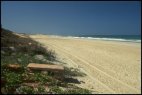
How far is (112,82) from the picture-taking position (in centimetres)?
962

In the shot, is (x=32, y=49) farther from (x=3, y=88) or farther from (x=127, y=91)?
(x=3, y=88)

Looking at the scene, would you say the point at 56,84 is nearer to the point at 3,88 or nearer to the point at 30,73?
the point at 30,73

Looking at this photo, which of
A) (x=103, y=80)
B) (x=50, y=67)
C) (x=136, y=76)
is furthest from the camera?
(x=136, y=76)

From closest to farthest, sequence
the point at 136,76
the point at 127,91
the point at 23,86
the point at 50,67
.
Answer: the point at 23,86, the point at 127,91, the point at 50,67, the point at 136,76

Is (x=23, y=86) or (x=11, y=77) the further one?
(x=11, y=77)

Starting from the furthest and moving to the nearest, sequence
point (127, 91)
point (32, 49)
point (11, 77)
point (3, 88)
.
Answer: point (32, 49)
point (127, 91)
point (11, 77)
point (3, 88)

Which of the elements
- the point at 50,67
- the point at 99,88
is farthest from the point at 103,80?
the point at 50,67

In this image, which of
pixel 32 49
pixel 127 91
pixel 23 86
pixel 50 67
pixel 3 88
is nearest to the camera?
pixel 3 88

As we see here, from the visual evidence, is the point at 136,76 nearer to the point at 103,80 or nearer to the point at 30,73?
the point at 103,80

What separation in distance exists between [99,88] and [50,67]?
1.78 m

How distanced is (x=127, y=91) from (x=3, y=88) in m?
3.85

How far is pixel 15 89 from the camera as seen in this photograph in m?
6.46

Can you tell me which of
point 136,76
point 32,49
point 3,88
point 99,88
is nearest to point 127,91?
point 99,88

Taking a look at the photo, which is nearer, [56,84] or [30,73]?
[56,84]
